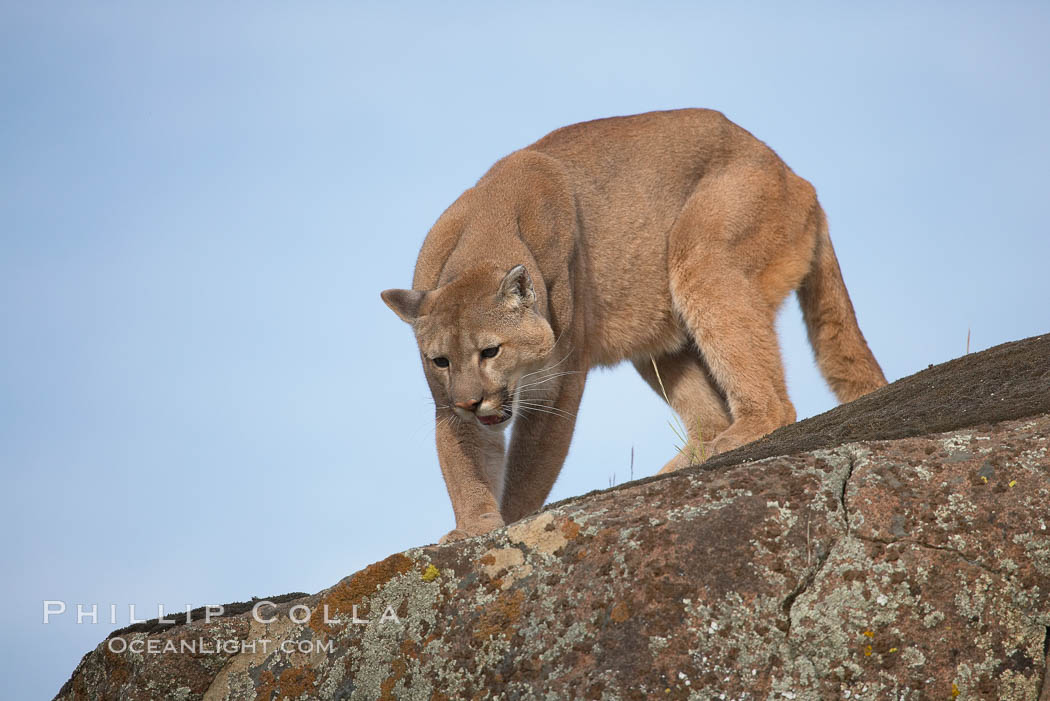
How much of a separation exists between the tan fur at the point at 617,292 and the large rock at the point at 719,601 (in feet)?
8.55

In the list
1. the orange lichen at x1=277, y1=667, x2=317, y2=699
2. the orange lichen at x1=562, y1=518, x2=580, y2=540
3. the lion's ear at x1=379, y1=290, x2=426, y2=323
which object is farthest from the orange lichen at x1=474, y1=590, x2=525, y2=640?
the lion's ear at x1=379, y1=290, x2=426, y2=323

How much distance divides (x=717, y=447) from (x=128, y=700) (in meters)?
4.53

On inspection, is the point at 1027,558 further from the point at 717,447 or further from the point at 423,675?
the point at 717,447

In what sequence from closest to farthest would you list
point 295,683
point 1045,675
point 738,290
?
point 1045,675, point 295,683, point 738,290

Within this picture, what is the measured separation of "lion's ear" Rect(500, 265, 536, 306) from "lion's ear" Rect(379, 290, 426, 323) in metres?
0.48

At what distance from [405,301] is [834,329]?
3404 mm

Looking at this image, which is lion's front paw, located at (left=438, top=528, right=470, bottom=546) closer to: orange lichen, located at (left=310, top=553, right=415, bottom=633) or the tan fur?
the tan fur

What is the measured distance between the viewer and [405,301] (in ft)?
19.4

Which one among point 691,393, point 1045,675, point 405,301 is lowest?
point 1045,675

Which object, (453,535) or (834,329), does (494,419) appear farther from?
(834,329)

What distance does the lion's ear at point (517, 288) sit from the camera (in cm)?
580

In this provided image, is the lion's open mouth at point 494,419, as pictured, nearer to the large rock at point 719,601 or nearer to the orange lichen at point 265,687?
the large rock at point 719,601

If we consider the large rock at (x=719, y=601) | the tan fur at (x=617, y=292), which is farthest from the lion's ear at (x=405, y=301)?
the large rock at (x=719, y=601)

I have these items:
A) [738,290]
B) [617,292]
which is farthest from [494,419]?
[738,290]
